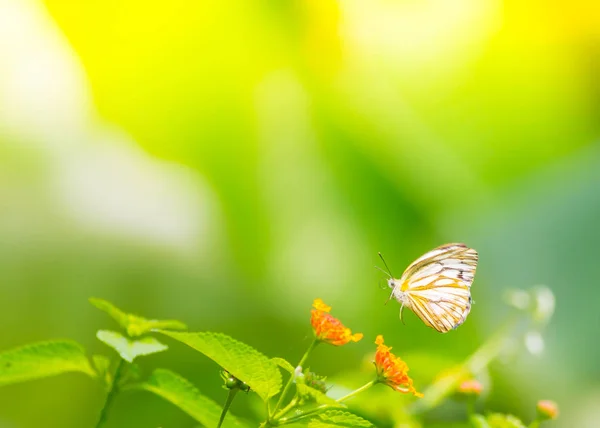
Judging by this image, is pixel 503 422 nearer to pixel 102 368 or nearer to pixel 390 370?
pixel 390 370

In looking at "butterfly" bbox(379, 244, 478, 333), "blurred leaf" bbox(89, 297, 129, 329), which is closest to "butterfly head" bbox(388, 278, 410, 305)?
"butterfly" bbox(379, 244, 478, 333)

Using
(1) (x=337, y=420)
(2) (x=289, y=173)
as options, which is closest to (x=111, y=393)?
(1) (x=337, y=420)

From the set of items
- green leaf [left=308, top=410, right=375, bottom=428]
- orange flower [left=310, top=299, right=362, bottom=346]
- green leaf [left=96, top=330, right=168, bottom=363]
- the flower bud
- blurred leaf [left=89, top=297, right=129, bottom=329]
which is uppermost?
the flower bud

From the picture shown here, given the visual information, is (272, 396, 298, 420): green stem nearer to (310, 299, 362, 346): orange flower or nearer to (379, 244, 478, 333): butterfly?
(310, 299, 362, 346): orange flower

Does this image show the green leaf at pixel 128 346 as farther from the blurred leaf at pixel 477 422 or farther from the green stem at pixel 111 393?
the blurred leaf at pixel 477 422

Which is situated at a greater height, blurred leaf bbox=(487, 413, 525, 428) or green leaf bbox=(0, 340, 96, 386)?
blurred leaf bbox=(487, 413, 525, 428)

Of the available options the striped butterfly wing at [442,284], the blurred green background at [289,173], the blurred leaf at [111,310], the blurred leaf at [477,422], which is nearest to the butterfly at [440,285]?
the striped butterfly wing at [442,284]

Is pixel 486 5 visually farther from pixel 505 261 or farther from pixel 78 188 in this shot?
pixel 78 188
